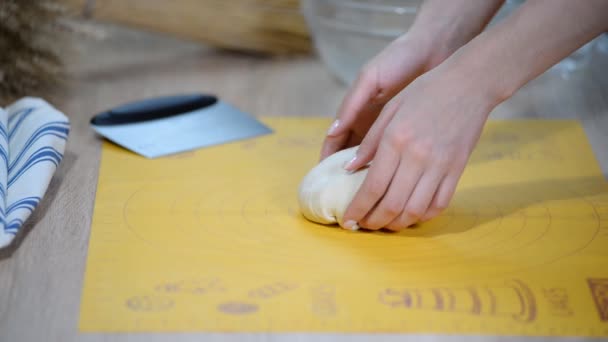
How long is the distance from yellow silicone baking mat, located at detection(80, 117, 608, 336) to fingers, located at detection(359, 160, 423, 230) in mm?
41

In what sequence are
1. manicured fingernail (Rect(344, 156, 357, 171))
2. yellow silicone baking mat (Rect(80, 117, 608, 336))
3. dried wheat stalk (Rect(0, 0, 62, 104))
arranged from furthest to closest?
dried wheat stalk (Rect(0, 0, 62, 104))
manicured fingernail (Rect(344, 156, 357, 171))
yellow silicone baking mat (Rect(80, 117, 608, 336))

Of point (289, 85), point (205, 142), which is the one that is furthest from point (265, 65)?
point (205, 142)

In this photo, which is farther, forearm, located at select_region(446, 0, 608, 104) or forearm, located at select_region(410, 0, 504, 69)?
forearm, located at select_region(410, 0, 504, 69)

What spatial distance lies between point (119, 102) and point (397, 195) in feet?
2.32

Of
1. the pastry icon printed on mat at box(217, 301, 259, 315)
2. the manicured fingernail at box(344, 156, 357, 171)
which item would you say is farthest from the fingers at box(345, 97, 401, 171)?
the pastry icon printed on mat at box(217, 301, 259, 315)

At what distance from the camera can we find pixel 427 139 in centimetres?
77

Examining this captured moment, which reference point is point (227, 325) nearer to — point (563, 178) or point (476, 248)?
point (476, 248)

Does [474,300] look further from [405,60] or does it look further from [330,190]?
[405,60]

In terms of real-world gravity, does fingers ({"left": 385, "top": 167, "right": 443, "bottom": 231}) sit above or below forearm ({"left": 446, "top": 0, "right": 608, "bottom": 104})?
below

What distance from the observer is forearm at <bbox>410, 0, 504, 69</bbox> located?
1.01 metres

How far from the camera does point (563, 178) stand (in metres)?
1.05

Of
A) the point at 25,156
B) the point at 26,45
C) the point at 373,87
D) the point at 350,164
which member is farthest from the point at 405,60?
the point at 26,45

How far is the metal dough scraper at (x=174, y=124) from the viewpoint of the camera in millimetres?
1145

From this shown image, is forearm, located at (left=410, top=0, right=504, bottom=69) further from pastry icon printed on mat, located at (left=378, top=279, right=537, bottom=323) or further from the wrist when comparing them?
pastry icon printed on mat, located at (left=378, top=279, right=537, bottom=323)
